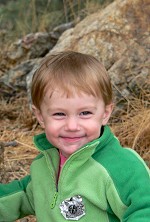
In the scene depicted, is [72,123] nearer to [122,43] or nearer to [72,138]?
[72,138]

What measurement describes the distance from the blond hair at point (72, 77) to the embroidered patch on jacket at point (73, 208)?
0.44 meters

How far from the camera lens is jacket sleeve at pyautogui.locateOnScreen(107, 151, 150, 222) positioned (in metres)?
2.52

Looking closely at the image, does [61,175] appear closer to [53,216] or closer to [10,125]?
[53,216]

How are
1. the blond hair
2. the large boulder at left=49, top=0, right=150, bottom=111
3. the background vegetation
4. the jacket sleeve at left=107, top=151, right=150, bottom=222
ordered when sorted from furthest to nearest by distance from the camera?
the background vegetation < the large boulder at left=49, top=0, right=150, bottom=111 < the blond hair < the jacket sleeve at left=107, top=151, right=150, bottom=222

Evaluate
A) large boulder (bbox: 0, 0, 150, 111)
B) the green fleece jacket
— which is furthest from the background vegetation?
the green fleece jacket

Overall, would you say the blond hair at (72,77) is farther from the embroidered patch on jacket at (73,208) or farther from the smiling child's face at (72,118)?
the embroidered patch on jacket at (73,208)

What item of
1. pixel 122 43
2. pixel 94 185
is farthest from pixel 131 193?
pixel 122 43

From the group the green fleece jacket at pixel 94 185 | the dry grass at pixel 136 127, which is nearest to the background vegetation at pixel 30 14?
the dry grass at pixel 136 127

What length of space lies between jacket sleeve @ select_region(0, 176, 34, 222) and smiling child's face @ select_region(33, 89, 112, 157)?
43 centimetres

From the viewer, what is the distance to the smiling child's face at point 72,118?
8.64 feet

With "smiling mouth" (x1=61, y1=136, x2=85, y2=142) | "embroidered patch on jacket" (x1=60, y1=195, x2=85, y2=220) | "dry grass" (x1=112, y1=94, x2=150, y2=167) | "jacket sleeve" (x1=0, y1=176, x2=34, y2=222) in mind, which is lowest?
"dry grass" (x1=112, y1=94, x2=150, y2=167)

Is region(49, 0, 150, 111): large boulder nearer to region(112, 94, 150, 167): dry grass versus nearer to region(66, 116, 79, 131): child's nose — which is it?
region(112, 94, 150, 167): dry grass

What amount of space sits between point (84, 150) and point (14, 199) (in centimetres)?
58

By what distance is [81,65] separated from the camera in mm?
2711
